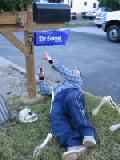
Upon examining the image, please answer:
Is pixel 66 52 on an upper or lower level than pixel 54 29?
lower

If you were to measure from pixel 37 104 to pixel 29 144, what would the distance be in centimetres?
135

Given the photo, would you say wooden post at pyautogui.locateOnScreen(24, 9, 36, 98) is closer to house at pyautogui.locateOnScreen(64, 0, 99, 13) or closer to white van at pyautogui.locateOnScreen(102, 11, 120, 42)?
white van at pyautogui.locateOnScreen(102, 11, 120, 42)

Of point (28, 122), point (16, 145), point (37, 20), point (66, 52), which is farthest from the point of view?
point (66, 52)

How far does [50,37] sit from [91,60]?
5.32m

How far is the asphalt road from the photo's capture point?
7703mm

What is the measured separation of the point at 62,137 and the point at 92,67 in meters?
5.53

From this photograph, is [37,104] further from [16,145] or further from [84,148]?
[84,148]

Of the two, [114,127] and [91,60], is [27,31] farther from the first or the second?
[91,60]

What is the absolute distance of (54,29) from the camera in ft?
19.0

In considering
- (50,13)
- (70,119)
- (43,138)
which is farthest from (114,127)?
(50,13)

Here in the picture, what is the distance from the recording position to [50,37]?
568 cm

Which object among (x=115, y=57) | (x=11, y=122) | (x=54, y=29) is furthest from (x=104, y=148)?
(x=115, y=57)

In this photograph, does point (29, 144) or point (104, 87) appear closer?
point (29, 144)

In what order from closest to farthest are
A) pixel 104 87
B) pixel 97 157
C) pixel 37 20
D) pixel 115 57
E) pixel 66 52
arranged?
pixel 97 157
pixel 37 20
pixel 104 87
pixel 115 57
pixel 66 52
